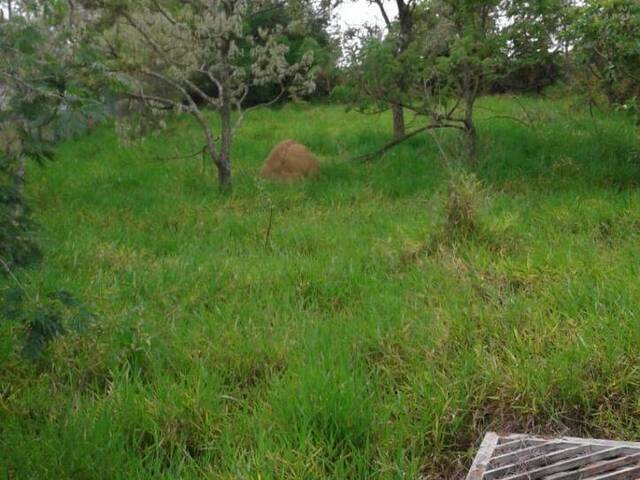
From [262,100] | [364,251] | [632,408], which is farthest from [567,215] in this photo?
[262,100]

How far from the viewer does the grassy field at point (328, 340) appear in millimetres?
3195

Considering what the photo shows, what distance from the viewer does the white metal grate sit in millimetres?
2883

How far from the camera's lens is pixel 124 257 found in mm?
6117

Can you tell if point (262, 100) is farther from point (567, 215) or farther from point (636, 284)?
point (636, 284)

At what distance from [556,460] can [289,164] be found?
7205 millimetres

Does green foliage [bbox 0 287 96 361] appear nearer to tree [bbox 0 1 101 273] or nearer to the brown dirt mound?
tree [bbox 0 1 101 273]

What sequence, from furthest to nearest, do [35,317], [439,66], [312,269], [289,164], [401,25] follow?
[401,25], [289,164], [439,66], [312,269], [35,317]

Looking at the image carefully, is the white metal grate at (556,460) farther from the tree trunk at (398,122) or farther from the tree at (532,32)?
the tree trunk at (398,122)

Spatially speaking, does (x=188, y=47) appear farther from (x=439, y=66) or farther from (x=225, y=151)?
(x=439, y=66)

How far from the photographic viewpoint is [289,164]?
9.80 metres

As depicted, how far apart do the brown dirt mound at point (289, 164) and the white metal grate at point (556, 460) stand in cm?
681

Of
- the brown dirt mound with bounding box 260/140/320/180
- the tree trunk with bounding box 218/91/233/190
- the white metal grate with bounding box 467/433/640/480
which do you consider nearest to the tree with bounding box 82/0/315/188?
the tree trunk with bounding box 218/91/233/190

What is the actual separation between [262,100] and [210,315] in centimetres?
1393

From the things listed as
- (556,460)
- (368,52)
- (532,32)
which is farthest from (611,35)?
(556,460)
